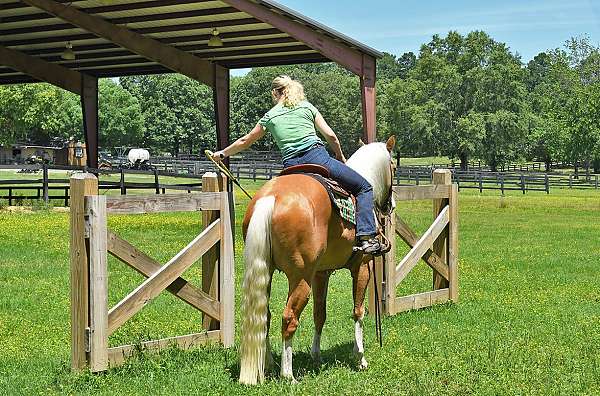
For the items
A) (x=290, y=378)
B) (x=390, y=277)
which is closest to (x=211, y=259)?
(x=290, y=378)

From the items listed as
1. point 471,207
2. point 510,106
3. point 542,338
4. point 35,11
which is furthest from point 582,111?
point 542,338

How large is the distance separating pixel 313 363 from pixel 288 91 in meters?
2.28

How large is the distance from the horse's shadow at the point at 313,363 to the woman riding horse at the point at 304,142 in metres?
0.99

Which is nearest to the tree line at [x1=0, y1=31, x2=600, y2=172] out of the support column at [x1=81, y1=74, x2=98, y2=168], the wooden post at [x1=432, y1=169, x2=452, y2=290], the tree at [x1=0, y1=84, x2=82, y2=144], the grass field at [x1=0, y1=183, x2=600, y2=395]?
the tree at [x1=0, y1=84, x2=82, y2=144]

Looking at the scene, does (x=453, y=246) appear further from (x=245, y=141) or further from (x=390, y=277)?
(x=245, y=141)

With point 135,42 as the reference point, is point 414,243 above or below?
below

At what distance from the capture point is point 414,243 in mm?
10172

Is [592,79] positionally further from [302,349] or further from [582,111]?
[302,349]

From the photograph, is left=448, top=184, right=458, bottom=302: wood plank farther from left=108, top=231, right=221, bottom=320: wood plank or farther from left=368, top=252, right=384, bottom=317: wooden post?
left=108, top=231, right=221, bottom=320: wood plank

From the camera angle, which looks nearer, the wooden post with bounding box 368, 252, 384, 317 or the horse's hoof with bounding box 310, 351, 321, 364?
the horse's hoof with bounding box 310, 351, 321, 364

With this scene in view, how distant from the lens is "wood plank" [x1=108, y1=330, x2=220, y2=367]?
6.63m

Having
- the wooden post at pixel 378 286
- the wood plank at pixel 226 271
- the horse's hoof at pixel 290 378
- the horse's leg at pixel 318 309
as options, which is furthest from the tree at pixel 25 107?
the horse's hoof at pixel 290 378

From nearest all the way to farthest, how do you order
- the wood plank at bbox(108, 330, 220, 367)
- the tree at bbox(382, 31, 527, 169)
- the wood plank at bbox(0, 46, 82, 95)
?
1. the wood plank at bbox(108, 330, 220, 367)
2. the wood plank at bbox(0, 46, 82, 95)
3. the tree at bbox(382, 31, 527, 169)

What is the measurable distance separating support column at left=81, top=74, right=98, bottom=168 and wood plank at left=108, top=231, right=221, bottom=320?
78.7ft
